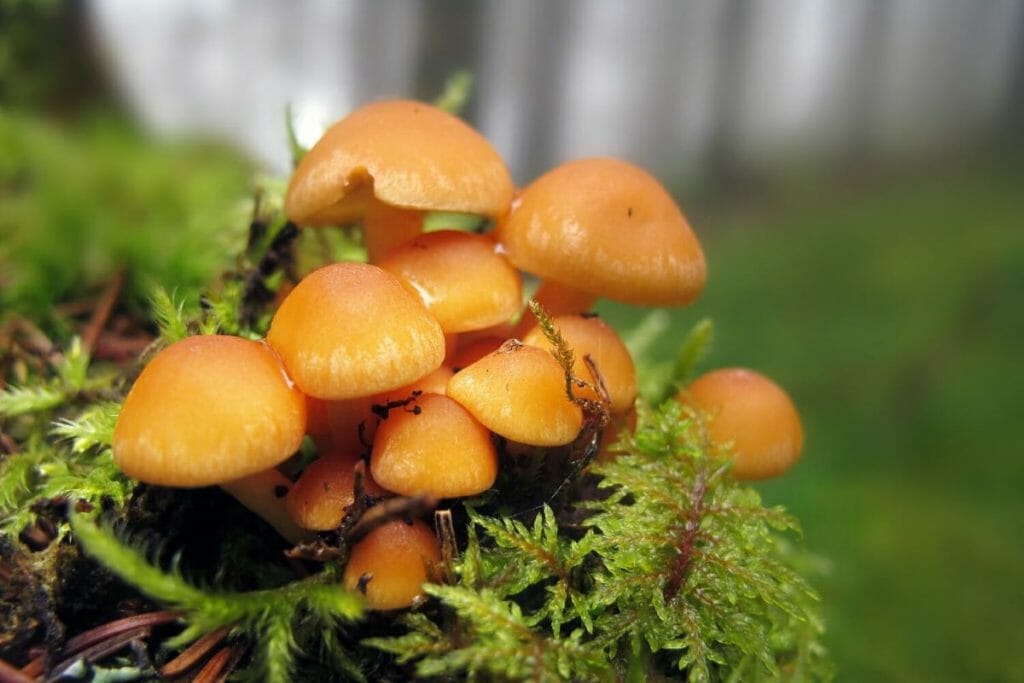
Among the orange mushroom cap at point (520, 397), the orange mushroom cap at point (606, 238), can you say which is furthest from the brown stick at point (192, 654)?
the orange mushroom cap at point (606, 238)

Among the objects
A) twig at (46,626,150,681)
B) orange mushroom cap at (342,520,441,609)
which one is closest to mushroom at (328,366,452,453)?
orange mushroom cap at (342,520,441,609)

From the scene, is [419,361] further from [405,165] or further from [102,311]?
[102,311]

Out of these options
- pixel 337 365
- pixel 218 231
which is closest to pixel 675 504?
pixel 337 365

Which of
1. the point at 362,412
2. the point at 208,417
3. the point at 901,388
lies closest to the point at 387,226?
the point at 362,412

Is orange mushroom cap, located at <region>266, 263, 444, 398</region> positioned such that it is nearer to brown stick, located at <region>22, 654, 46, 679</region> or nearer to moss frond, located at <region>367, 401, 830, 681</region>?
moss frond, located at <region>367, 401, 830, 681</region>

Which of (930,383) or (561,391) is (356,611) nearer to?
(561,391)

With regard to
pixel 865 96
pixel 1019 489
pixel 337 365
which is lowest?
pixel 1019 489
